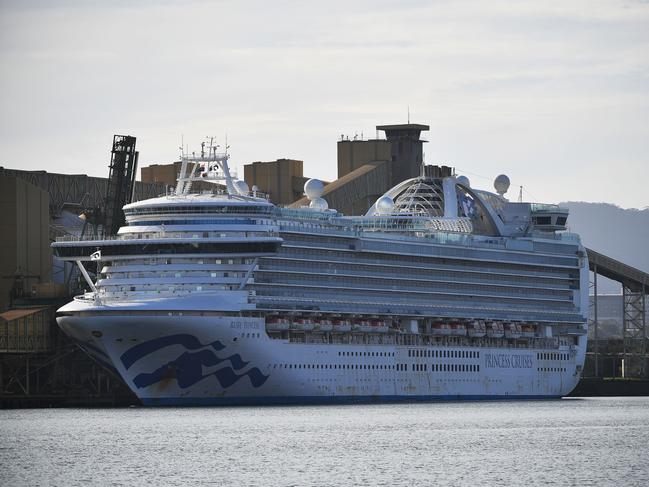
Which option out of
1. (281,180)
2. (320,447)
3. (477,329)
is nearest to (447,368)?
(477,329)

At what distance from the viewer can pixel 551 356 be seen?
123000 mm

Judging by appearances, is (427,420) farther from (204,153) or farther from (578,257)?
(578,257)

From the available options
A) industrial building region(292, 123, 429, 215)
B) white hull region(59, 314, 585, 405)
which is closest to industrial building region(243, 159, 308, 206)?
industrial building region(292, 123, 429, 215)

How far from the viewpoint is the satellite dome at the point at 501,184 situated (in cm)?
12794

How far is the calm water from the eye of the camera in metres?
65.6

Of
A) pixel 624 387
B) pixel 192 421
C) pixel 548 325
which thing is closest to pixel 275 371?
pixel 192 421

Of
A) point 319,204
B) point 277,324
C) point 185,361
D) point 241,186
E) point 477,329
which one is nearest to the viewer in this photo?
point 185,361

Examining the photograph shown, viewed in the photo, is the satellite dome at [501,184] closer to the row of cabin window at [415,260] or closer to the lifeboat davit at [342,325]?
the row of cabin window at [415,260]

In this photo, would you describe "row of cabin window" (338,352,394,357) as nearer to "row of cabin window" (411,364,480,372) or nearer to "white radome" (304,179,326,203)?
"row of cabin window" (411,364,480,372)

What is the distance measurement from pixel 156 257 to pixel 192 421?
43.9ft

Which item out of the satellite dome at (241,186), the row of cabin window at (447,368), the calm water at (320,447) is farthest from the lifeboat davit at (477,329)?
the satellite dome at (241,186)

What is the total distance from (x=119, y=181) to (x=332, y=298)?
57.9ft

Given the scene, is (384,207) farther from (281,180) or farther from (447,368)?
(281,180)

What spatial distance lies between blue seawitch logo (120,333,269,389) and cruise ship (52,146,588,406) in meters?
0.07
